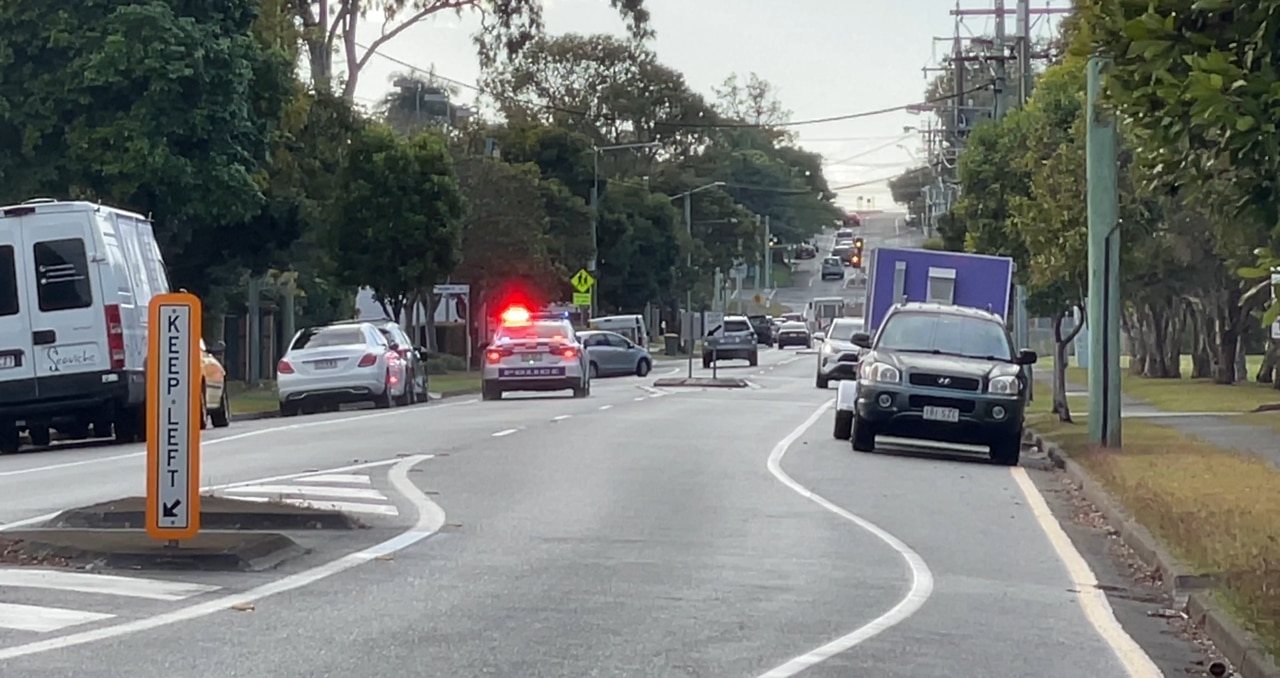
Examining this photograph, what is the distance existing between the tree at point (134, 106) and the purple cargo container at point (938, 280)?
40.4 feet

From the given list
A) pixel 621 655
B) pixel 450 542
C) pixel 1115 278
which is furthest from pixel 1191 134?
pixel 1115 278

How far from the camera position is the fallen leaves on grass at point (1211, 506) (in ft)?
36.8

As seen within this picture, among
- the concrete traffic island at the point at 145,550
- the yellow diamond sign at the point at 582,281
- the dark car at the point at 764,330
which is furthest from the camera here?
the dark car at the point at 764,330

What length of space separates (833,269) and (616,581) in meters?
138

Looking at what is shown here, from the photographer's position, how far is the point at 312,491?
54.9 feet

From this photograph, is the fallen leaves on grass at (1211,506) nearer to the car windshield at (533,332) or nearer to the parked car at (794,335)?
the car windshield at (533,332)

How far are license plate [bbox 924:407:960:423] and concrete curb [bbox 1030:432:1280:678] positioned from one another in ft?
11.8

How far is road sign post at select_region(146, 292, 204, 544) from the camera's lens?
11.5m

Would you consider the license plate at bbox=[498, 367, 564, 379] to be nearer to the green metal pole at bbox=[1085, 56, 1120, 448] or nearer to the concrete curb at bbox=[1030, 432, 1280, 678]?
the green metal pole at bbox=[1085, 56, 1120, 448]

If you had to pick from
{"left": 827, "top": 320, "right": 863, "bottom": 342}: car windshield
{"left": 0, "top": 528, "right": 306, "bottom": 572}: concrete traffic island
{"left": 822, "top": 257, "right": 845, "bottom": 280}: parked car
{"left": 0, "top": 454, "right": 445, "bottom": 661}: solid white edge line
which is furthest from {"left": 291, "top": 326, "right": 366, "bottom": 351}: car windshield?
{"left": 822, "top": 257, "right": 845, "bottom": 280}: parked car

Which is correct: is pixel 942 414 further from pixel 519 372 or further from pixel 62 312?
pixel 519 372

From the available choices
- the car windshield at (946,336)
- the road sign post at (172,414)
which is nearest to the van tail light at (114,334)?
the car windshield at (946,336)

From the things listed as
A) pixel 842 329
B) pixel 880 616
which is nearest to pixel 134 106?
pixel 842 329

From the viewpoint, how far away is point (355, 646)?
30.5 ft
